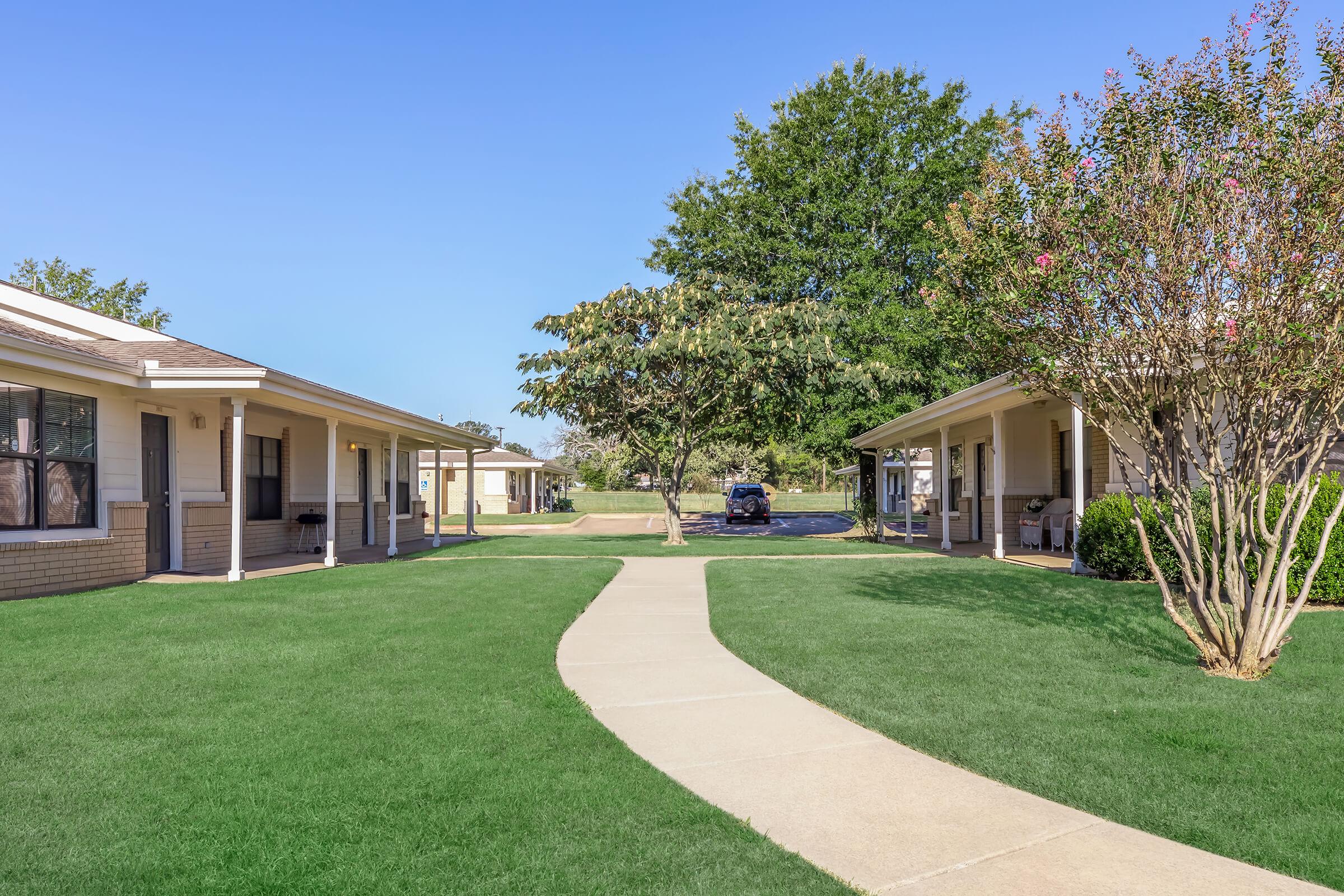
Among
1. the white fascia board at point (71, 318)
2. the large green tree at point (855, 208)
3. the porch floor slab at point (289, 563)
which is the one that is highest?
the large green tree at point (855, 208)

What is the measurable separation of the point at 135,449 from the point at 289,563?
3625mm

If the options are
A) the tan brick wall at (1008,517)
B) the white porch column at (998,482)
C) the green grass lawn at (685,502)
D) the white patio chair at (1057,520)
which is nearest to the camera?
the white porch column at (998,482)

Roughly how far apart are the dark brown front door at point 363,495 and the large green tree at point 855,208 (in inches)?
440

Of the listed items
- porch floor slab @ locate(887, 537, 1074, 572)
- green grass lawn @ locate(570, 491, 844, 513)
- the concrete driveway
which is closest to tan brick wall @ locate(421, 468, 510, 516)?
the concrete driveway

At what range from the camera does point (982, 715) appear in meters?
4.96

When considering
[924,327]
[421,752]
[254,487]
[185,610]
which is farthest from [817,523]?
[421,752]

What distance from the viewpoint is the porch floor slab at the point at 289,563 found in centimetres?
1208

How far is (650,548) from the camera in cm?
1895

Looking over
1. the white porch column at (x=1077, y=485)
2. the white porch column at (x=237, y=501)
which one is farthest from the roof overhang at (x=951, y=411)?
the white porch column at (x=237, y=501)

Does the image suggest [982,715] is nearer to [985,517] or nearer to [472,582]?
[472,582]

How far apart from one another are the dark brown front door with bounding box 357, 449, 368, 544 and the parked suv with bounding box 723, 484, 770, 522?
1757 cm

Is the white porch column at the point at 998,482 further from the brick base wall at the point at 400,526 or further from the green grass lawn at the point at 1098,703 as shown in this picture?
the brick base wall at the point at 400,526

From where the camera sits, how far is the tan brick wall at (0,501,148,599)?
9.92 metres

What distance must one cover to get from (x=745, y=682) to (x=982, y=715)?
1.63m
